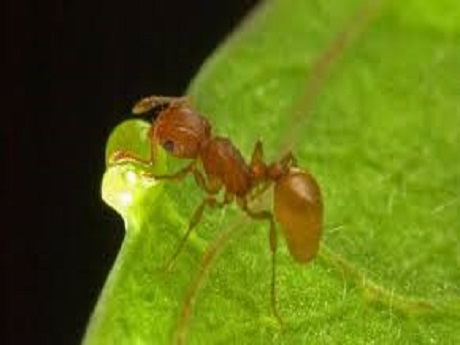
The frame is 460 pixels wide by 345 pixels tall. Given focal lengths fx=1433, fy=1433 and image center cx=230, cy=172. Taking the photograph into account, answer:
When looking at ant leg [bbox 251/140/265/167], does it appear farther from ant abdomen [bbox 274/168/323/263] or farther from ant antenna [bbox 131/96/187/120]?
ant antenna [bbox 131/96/187/120]

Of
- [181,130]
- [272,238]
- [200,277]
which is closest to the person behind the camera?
[200,277]

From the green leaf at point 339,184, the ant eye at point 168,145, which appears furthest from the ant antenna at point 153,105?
the green leaf at point 339,184

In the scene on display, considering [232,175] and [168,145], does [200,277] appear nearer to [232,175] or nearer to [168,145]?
[168,145]

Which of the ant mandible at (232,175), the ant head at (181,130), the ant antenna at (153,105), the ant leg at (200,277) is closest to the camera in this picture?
the ant leg at (200,277)

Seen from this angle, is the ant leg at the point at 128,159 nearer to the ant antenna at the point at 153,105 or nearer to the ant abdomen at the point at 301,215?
the ant abdomen at the point at 301,215

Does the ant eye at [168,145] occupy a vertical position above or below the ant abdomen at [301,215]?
above

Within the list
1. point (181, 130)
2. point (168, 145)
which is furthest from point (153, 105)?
point (168, 145)

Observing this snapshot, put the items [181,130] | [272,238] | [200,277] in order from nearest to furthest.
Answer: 1. [200,277]
2. [272,238]
3. [181,130]

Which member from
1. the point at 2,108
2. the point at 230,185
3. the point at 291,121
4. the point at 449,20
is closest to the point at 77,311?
the point at 2,108
